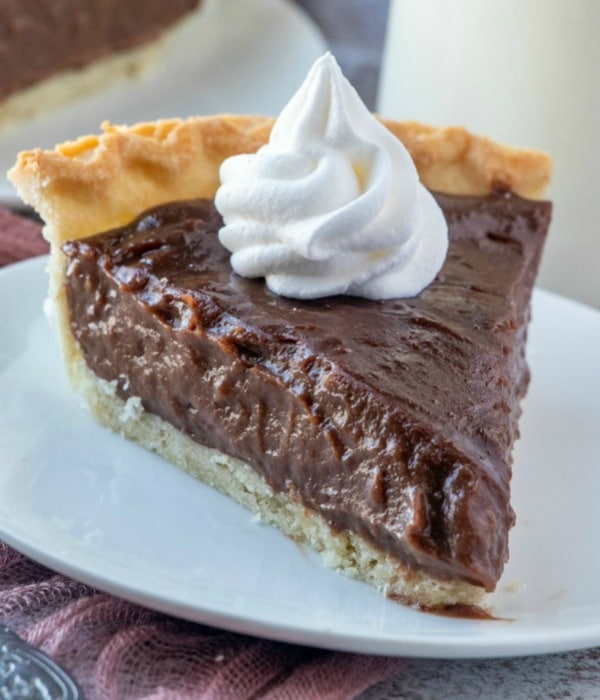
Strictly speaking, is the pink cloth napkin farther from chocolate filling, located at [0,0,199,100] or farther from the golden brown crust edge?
chocolate filling, located at [0,0,199,100]

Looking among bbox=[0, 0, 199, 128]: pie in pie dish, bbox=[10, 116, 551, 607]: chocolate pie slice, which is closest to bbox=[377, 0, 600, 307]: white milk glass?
bbox=[10, 116, 551, 607]: chocolate pie slice

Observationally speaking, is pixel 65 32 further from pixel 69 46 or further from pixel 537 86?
pixel 537 86

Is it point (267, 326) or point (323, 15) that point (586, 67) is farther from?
point (323, 15)

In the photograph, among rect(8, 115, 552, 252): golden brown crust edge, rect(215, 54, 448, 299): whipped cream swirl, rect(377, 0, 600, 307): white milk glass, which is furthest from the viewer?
rect(377, 0, 600, 307): white milk glass

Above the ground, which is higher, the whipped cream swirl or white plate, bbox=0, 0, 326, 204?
the whipped cream swirl

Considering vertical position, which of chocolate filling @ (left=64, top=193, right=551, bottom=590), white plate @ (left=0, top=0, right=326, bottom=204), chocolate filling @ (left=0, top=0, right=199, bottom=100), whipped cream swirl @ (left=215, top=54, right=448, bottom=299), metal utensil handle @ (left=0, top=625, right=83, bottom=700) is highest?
whipped cream swirl @ (left=215, top=54, right=448, bottom=299)

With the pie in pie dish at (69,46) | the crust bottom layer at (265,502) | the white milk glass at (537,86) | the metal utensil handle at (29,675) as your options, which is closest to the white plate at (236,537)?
the crust bottom layer at (265,502)

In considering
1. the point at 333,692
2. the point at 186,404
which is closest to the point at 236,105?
the point at 186,404
